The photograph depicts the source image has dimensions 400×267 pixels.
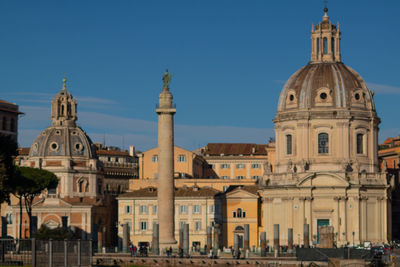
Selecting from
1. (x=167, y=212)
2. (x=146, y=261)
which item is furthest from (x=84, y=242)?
(x=167, y=212)

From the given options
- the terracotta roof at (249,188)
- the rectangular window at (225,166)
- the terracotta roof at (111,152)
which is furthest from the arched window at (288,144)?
the terracotta roof at (111,152)

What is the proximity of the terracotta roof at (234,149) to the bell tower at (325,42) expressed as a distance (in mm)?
38623

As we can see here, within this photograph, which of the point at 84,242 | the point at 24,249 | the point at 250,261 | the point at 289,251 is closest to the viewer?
the point at 84,242

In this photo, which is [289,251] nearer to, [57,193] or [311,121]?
[311,121]

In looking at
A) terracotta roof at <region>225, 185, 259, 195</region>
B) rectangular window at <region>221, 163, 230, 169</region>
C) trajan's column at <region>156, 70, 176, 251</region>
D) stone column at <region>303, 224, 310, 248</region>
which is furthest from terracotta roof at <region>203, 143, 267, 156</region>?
trajan's column at <region>156, 70, 176, 251</region>

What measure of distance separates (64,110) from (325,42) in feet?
123

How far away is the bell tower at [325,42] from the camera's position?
124m

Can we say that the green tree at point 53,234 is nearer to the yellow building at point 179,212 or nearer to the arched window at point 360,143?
the yellow building at point 179,212

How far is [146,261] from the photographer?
8988 cm

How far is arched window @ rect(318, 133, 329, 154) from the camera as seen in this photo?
4737 inches

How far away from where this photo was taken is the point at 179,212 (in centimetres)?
13000

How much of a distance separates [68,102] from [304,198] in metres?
40.1

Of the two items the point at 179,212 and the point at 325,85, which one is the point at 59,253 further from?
the point at 179,212

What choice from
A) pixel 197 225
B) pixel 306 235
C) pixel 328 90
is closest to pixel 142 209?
pixel 197 225
